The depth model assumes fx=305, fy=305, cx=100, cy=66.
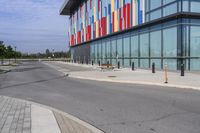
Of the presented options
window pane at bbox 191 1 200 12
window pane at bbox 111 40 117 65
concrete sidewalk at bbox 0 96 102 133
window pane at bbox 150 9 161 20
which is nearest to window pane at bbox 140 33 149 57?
window pane at bbox 150 9 161 20

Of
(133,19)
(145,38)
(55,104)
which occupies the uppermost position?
(133,19)

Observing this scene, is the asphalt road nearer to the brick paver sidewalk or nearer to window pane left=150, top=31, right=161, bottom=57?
the brick paver sidewalk

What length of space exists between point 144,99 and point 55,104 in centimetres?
349

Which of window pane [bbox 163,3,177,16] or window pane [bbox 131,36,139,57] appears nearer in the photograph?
window pane [bbox 163,3,177,16]

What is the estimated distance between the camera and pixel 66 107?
1064 centimetres

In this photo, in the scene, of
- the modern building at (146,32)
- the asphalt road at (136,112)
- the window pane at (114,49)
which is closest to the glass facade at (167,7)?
the modern building at (146,32)

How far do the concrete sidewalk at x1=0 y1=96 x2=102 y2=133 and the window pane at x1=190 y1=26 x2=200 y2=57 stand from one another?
20.6m

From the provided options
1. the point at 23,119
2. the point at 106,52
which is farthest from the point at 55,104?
the point at 106,52

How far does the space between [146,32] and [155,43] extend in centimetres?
245

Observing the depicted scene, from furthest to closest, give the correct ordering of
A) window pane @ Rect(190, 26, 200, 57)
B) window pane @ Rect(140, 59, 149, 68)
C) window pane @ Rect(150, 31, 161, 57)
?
window pane @ Rect(140, 59, 149, 68)
window pane @ Rect(150, 31, 161, 57)
window pane @ Rect(190, 26, 200, 57)

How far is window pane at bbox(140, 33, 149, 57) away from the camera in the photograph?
33156 mm

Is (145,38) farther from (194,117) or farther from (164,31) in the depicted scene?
(194,117)

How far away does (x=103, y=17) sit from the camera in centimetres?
4903

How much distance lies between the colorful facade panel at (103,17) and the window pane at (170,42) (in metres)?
4.97
